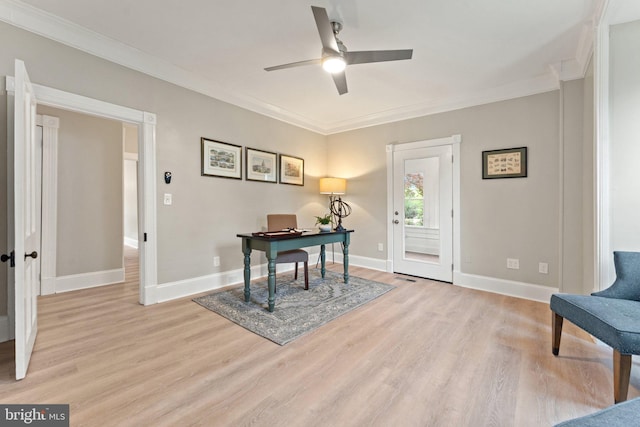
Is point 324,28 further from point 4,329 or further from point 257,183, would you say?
point 4,329

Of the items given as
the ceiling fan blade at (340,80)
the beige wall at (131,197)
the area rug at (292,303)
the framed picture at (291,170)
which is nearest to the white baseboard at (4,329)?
the area rug at (292,303)

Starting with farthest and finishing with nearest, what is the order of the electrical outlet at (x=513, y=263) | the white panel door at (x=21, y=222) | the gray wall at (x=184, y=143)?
the electrical outlet at (x=513, y=263) → the gray wall at (x=184, y=143) → the white panel door at (x=21, y=222)

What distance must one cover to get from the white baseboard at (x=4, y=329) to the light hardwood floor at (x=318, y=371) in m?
0.11

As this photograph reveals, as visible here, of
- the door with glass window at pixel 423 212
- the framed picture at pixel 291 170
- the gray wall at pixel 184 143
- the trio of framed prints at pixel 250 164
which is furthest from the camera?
the framed picture at pixel 291 170

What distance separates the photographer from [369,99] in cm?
397

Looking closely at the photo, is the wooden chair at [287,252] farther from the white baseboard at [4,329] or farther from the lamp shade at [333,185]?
the white baseboard at [4,329]

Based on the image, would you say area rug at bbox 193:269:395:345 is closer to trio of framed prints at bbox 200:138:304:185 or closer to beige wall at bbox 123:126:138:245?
trio of framed prints at bbox 200:138:304:185

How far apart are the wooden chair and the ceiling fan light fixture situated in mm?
2060

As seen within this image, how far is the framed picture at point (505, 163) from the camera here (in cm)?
339

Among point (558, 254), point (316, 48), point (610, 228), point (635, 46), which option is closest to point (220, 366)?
point (316, 48)

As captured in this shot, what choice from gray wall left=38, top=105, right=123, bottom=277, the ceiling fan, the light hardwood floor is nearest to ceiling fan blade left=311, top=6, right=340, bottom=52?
the ceiling fan

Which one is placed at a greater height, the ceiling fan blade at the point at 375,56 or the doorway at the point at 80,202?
the ceiling fan blade at the point at 375,56

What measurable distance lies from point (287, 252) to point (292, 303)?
2.11 feet

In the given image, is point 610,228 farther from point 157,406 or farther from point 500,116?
point 157,406
